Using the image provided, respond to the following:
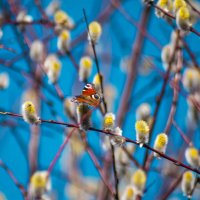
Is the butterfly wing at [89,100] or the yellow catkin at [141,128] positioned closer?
the butterfly wing at [89,100]

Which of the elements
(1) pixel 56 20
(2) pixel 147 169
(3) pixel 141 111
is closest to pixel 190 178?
(2) pixel 147 169

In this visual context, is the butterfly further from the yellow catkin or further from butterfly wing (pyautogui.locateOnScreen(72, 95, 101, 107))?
the yellow catkin

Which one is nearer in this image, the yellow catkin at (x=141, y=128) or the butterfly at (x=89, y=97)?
the butterfly at (x=89, y=97)

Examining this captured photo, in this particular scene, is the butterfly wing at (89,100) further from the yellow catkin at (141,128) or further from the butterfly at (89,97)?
the yellow catkin at (141,128)

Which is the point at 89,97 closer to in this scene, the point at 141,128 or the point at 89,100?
the point at 89,100

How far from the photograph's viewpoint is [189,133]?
2.46 meters

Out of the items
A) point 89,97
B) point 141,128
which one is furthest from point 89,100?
point 141,128

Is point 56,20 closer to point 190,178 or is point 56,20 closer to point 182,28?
point 182,28

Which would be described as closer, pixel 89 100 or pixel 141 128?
pixel 89 100

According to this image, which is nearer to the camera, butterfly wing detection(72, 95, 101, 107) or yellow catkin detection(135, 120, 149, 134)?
butterfly wing detection(72, 95, 101, 107)

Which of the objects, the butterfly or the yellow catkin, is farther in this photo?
the yellow catkin

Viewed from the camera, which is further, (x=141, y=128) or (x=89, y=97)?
(x=141, y=128)

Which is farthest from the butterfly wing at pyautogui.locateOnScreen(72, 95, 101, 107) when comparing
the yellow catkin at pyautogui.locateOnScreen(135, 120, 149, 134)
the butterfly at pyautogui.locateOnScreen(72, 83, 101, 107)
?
the yellow catkin at pyautogui.locateOnScreen(135, 120, 149, 134)

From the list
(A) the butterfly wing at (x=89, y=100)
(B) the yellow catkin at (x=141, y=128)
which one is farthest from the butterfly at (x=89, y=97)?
(B) the yellow catkin at (x=141, y=128)
